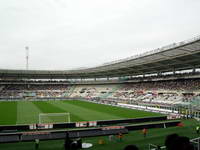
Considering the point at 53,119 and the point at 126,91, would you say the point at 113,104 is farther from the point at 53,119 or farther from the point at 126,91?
the point at 53,119

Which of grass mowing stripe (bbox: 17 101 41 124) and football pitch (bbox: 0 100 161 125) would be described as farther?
football pitch (bbox: 0 100 161 125)

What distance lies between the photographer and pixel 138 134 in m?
19.5

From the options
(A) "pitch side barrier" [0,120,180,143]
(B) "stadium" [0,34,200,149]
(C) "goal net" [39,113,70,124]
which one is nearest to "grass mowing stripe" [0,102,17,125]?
(B) "stadium" [0,34,200,149]

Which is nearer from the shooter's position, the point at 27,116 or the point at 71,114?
the point at 27,116

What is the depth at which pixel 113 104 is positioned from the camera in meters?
48.7

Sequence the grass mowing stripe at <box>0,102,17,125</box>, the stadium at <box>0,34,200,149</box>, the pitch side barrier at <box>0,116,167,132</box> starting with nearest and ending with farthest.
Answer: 1. the stadium at <box>0,34,200,149</box>
2. the pitch side barrier at <box>0,116,167,132</box>
3. the grass mowing stripe at <box>0,102,17,125</box>

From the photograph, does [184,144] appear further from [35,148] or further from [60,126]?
[60,126]

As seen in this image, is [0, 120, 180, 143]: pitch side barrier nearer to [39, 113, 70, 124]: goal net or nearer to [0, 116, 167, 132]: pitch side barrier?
[0, 116, 167, 132]: pitch side barrier

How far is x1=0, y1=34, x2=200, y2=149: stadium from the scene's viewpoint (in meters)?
18.5

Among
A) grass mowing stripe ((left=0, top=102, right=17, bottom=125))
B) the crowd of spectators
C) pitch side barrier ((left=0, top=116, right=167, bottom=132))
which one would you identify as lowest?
grass mowing stripe ((left=0, top=102, right=17, bottom=125))

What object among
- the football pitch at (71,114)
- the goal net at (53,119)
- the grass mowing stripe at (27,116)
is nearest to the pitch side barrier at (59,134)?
the goal net at (53,119)

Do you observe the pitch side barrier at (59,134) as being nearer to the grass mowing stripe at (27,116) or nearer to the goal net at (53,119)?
the goal net at (53,119)

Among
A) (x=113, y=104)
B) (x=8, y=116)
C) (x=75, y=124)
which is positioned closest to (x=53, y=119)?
(x=75, y=124)

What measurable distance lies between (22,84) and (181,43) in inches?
2658
